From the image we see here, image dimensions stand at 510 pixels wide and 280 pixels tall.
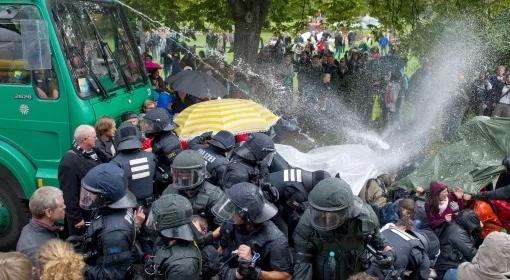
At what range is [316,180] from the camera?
16.3 feet

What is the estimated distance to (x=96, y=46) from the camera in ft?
21.2

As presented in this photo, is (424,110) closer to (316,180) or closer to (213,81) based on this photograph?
(213,81)

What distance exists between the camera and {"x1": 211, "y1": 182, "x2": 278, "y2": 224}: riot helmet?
385cm

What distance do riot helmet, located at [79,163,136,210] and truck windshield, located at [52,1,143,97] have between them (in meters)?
2.09

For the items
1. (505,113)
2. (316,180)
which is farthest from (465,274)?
(505,113)

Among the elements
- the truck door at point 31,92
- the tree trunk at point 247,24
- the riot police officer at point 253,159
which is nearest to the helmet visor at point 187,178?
the riot police officer at point 253,159

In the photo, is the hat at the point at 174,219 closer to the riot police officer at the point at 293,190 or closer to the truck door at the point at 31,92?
the riot police officer at the point at 293,190

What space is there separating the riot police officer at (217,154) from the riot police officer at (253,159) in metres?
0.19

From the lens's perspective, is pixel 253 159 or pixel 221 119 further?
pixel 221 119

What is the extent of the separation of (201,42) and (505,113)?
69.3ft

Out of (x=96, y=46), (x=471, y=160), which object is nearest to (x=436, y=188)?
(x=471, y=160)

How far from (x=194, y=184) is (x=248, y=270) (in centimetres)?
111

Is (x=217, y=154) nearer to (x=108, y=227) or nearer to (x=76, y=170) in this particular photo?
Answer: (x=76, y=170)

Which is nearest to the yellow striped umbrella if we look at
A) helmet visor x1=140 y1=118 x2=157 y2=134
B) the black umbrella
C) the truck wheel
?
the black umbrella
